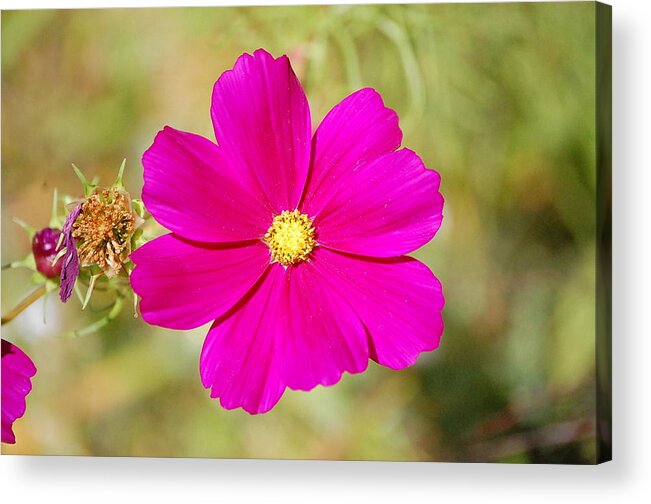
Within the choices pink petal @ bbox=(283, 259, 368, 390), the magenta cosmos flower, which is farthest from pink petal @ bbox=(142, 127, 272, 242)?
pink petal @ bbox=(283, 259, 368, 390)

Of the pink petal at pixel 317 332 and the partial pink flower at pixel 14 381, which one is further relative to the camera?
the partial pink flower at pixel 14 381

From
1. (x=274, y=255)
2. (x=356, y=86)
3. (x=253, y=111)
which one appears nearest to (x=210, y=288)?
(x=274, y=255)

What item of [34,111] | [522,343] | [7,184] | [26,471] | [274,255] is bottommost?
[26,471]

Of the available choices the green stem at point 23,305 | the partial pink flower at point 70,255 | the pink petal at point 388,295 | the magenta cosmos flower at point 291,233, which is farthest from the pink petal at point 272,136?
the green stem at point 23,305

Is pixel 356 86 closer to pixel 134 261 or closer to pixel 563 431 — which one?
pixel 134 261

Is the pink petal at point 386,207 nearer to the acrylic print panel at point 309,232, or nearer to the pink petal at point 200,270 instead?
the acrylic print panel at point 309,232

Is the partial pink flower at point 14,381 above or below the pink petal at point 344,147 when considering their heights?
below

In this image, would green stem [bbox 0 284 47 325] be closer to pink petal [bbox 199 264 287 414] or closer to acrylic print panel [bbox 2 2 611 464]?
acrylic print panel [bbox 2 2 611 464]
